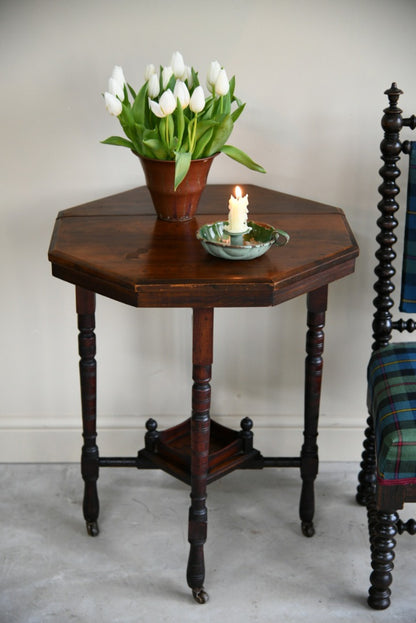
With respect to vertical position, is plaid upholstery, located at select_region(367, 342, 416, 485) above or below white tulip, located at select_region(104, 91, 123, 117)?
below

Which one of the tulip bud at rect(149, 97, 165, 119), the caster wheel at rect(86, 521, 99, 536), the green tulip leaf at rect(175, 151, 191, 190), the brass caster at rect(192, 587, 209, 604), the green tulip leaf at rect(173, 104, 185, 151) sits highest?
the tulip bud at rect(149, 97, 165, 119)

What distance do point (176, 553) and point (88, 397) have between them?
0.50 meters

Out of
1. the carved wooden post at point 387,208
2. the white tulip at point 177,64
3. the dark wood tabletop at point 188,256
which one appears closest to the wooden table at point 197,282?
the dark wood tabletop at point 188,256

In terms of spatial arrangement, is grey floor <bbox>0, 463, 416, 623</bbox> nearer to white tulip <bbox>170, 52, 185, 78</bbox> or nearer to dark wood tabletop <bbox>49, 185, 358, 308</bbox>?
dark wood tabletop <bbox>49, 185, 358, 308</bbox>

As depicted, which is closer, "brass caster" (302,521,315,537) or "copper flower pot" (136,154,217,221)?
"copper flower pot" (136,154,217,221)

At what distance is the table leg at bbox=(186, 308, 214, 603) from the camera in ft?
6.06

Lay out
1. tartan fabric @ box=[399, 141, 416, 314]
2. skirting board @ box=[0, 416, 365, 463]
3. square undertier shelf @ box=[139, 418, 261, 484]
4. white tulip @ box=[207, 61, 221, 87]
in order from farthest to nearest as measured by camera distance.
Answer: skirting board @ box=[0, 416, 365, 463] → square undertier shelf @ box=[139, 418, 261, 484] → tartan fabric @ box=[399, 141, 416, 314] → white tulip @ box=[207, 61, 221, 87]

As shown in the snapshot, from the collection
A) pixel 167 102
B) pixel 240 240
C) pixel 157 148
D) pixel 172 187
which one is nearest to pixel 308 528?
pixel 240 240

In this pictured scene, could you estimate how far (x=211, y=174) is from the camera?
2389mm

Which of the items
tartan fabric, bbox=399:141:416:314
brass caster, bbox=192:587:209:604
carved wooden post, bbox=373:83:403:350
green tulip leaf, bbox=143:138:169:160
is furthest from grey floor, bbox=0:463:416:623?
green tulip leaf, bbox=143:138:169:160

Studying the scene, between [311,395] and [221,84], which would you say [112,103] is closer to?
[221,84]

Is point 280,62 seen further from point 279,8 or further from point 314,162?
point 314,162

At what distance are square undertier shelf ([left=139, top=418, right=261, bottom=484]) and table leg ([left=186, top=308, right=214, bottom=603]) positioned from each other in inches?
5.0

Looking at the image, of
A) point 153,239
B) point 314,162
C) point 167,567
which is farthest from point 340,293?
point 167,567
